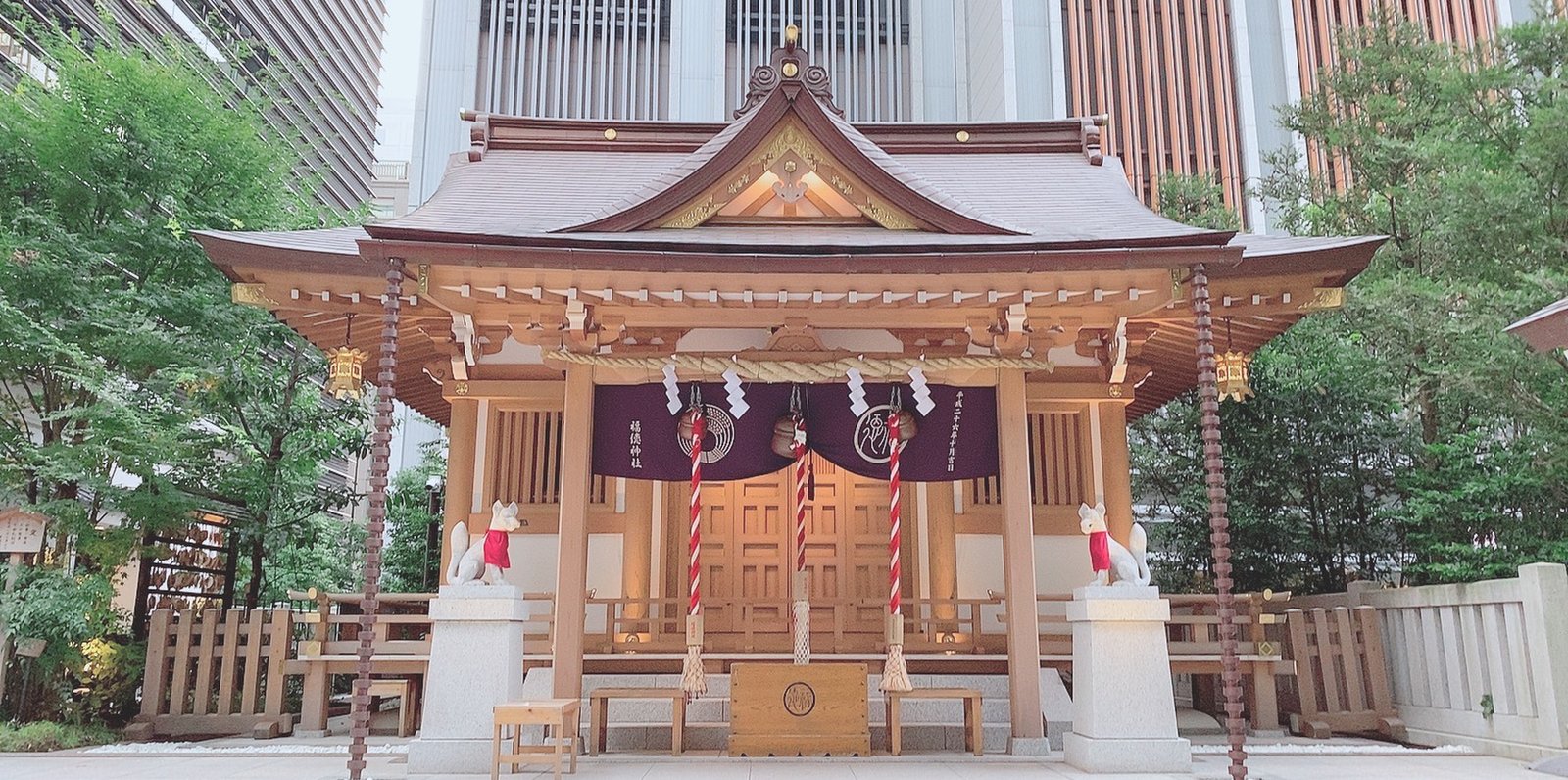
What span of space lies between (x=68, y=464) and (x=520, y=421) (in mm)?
4314

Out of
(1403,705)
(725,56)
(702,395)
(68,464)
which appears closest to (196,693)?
(68,464)

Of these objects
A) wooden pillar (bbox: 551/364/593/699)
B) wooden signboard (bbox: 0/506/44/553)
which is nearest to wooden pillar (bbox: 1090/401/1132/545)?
wooden pillar (bbox: 551/364/593/699)

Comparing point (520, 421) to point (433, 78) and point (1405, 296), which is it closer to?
point (1405, 296)

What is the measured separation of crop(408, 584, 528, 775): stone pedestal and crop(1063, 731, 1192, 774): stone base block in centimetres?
467

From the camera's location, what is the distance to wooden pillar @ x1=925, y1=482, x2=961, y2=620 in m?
10.6

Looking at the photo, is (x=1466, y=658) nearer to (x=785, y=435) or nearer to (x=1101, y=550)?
(x=1101, y=550)

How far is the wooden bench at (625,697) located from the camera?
8.36 m

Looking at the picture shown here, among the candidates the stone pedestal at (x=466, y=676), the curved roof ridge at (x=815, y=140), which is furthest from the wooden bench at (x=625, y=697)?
the curved roof ridge at (x=815, y=140)

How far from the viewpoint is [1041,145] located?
39.7 ft

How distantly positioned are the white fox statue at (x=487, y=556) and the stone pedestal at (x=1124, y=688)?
4834 mm

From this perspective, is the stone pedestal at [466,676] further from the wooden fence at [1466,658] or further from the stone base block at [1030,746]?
the wooden fence at [1466,658]

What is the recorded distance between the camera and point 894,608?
8555 millimetres

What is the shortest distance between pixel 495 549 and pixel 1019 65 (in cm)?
2491

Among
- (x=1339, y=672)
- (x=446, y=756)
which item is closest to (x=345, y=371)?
(x=446, y=756)
